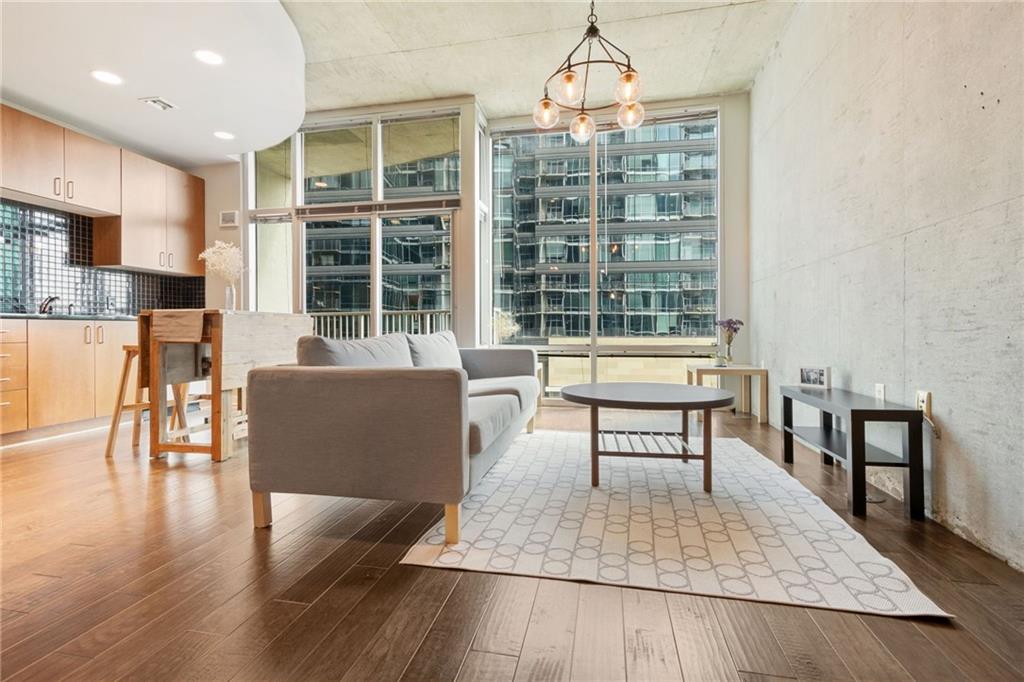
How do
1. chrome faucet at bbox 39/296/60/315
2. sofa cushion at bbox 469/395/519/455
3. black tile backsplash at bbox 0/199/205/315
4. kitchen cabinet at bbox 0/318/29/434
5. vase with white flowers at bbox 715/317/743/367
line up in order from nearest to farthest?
sofa cushion at bbox 469/395/519/455, kitchen cabinet at bbox 0/318/29/434, black tile backsplash at bbox 0/199/205/315, chrome faucet at bbox 39/296/60/315, vase with white flowers at bbox 715/317/743/367

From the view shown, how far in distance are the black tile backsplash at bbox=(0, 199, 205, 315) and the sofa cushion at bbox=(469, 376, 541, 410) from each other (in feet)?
13.2

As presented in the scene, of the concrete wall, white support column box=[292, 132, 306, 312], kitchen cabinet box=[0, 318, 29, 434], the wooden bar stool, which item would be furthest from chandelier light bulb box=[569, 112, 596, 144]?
kitchen cabinet box=[0, 318, 29, 434]

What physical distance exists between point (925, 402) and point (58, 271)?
636 centimetres

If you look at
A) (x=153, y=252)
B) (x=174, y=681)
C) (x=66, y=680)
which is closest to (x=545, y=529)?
(x=174, y=681)

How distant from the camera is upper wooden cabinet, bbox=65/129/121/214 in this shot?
13.4ft

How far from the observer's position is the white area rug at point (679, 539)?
1.53 m

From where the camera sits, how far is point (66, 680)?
113 cm

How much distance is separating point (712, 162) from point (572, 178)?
146cm

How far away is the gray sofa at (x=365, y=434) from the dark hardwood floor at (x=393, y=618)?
5.0 inches

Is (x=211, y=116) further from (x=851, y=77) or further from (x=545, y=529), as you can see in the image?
(x=851, y=77)

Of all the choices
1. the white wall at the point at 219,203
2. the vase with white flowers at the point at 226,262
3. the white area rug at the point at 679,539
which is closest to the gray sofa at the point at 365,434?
the white area rug at the point at 679,539

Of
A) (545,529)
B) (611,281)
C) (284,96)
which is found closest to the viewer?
(545,529)

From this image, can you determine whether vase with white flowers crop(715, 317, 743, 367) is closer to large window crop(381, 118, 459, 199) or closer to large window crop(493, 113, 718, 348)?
large window crop(493, 113, 718, 348)

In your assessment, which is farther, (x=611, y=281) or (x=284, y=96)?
(x=611, y=281)
